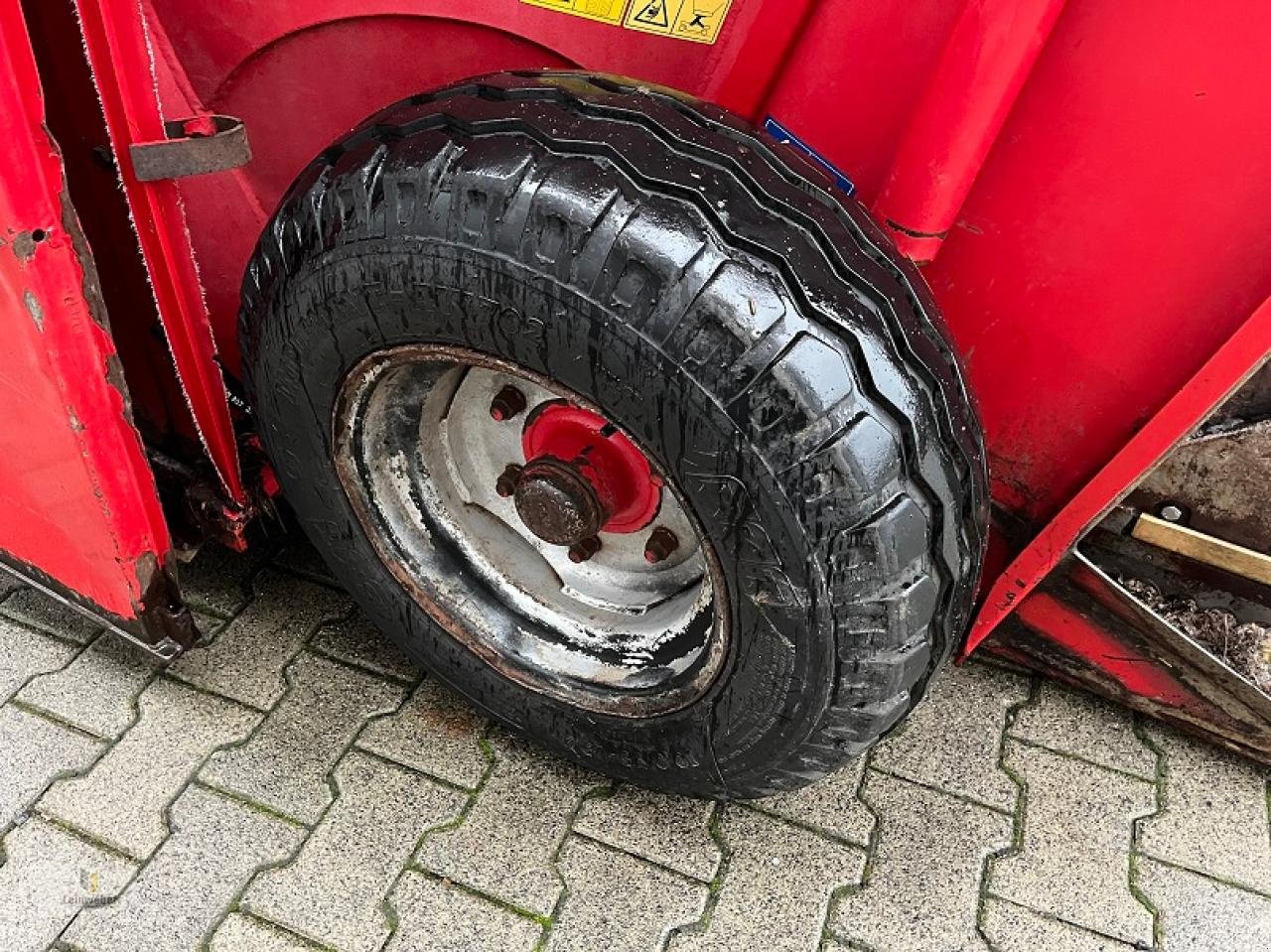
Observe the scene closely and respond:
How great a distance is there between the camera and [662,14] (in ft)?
5.16

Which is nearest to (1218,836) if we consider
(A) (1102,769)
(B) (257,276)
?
(A) (1102,769)

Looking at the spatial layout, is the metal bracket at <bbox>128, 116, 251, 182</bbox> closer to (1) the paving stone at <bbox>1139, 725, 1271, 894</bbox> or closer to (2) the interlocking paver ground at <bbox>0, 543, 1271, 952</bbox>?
(2) the interlocking paver ground at <bbox>0, 543, 1271, 952</bbox>

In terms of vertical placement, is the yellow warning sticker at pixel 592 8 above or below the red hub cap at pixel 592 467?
above

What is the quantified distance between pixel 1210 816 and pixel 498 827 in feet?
4.49

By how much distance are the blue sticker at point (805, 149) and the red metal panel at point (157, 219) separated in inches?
34.4

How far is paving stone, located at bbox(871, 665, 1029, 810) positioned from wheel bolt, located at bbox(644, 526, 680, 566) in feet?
2.18

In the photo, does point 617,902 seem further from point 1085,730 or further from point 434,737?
point 1085,730

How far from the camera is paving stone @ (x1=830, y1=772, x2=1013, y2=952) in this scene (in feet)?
6.07

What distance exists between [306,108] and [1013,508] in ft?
4.59

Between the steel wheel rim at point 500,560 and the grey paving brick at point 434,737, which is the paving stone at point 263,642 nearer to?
the grey paving brick at point 434,737

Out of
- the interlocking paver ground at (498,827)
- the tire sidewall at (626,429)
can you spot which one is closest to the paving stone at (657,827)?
the interlocking paver ground at (498,827)

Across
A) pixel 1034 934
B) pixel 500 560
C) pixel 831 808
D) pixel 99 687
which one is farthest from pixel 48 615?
pixel 1034 934

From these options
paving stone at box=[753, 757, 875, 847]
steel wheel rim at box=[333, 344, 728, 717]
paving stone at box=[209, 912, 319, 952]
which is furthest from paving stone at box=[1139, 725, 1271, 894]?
paving stone at box=[209, 912, 319, 952]

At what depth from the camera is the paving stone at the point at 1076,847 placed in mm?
1911
